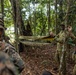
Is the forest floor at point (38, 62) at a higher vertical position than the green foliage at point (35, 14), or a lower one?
lower

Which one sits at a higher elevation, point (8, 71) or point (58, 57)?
point (8, 71)

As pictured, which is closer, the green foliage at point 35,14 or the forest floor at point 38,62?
the forest floor at point 38,62

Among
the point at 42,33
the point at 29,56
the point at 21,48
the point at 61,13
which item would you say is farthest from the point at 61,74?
the point at 42,33

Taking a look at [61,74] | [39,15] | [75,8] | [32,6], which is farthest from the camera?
[39,15]

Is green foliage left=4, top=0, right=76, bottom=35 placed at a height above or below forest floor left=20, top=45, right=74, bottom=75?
above

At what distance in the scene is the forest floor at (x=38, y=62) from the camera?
930cm

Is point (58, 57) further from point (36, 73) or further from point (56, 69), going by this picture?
point (36, 73)

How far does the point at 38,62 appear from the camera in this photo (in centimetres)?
1059

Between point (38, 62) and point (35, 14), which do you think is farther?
point (35, 14)

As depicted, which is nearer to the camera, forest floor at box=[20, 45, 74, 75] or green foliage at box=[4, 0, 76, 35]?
forest floor at box=[20, 45, 74, 75]

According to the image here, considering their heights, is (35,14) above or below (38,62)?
above

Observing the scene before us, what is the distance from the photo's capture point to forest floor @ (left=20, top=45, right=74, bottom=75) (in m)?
9.30

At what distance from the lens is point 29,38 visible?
1158 cm

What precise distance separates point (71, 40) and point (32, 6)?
9.72 metres
